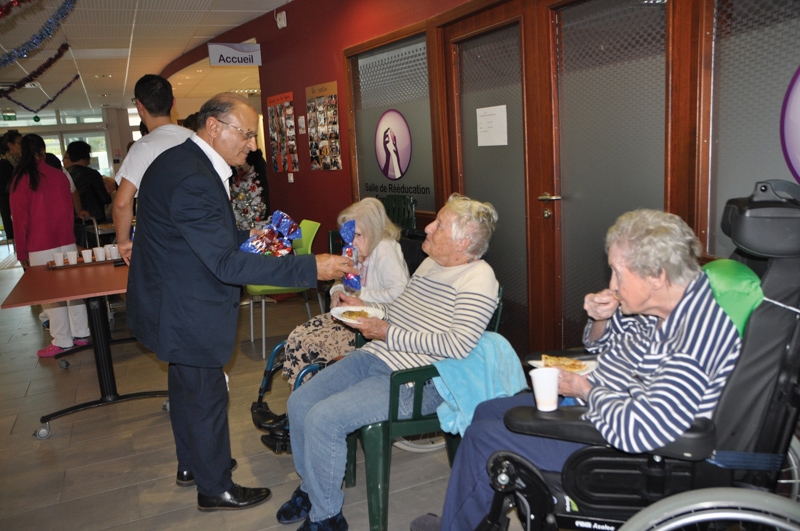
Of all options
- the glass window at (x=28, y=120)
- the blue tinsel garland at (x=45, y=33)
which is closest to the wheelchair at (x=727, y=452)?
the blue tinsel garland at (x=45, y=33)

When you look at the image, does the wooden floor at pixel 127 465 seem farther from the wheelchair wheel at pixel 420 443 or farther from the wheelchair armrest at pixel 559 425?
the wheelchair armrest at pixel 559 425

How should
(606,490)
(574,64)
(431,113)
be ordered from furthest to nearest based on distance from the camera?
(431,113), (574,64), (606,490)

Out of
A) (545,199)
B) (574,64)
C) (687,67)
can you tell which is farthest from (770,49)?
(545,199)

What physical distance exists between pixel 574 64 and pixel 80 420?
3.51m

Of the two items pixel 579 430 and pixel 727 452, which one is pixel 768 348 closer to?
pixel 727 452

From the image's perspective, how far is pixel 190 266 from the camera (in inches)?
96.3

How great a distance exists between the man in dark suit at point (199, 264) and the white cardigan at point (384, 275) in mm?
560

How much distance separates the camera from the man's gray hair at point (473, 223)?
2.48m

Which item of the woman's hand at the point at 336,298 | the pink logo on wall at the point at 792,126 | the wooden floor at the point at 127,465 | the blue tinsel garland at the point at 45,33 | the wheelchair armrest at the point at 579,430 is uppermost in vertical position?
the blue tinsel garland at the point at 45,33

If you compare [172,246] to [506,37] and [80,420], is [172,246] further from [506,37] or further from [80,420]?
[506,37]

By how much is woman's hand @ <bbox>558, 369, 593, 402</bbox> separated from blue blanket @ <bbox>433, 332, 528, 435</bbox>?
0.46 meters

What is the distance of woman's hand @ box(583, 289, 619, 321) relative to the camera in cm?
206

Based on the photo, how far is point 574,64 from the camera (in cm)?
348

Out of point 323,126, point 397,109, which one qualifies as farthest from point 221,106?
point 323,126
